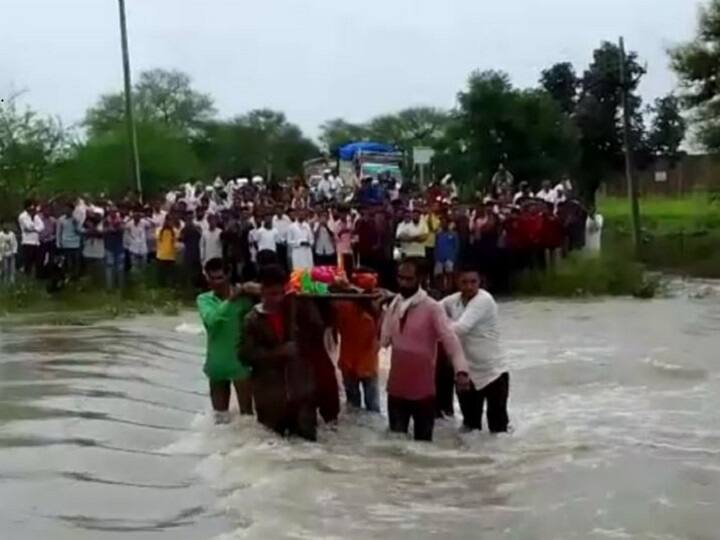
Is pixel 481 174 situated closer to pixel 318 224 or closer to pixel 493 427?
pixel 318 224

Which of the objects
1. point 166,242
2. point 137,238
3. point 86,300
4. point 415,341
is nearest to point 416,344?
point 415,341

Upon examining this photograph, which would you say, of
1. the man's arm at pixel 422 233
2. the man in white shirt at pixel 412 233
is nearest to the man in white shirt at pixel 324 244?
the man in white shirt at pixel 412 233

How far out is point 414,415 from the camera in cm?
1394

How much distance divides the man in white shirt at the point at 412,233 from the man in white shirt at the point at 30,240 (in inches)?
234

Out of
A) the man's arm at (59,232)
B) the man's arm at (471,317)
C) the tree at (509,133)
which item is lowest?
the man's arm at (471,317)

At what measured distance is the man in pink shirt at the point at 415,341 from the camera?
1348 cm

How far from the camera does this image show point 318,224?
3023 centimetres

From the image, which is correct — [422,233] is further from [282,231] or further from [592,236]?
[592,236]

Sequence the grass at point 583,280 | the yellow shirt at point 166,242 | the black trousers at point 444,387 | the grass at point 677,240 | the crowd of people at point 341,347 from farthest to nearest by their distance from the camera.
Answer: the grass at point 677,240 < the grass at point 583,280 < the yellow shirt at point 166,242 < the black trousers at point 444,387 < the crowd of people at point 341,347

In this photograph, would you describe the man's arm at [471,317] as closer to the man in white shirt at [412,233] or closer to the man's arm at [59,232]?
the man in white shirt at [412,233]

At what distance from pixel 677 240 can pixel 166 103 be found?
217 feet

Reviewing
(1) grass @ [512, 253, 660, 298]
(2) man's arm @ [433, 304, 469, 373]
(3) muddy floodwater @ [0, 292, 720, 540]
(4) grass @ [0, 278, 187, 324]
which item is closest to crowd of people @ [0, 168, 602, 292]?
(4) grass @ [0, 278, 187, 324]

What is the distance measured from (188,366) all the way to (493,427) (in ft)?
19.7

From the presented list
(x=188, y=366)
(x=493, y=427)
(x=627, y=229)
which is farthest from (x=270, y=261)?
(x=627, y=229)
